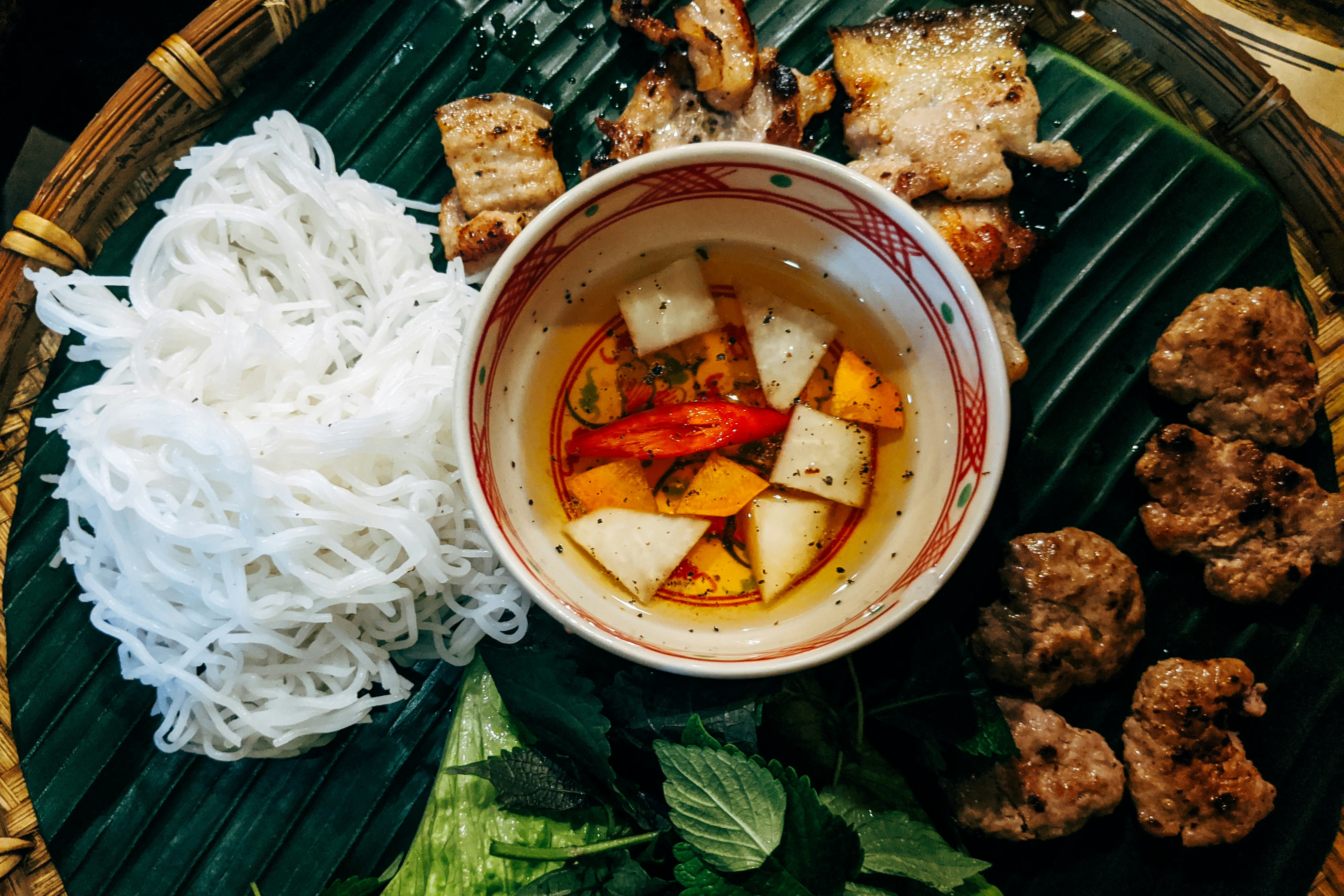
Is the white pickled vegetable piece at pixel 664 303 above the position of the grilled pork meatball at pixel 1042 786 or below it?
above

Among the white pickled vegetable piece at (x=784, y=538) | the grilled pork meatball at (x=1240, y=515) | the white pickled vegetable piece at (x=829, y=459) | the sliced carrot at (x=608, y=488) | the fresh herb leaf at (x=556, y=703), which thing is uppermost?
the grilled pork meatball at (x=1240, y=515)

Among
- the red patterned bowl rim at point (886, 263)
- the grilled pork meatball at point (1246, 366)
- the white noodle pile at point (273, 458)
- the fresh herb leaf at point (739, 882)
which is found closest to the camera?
the red patterned bowl rim at point (886, 263)

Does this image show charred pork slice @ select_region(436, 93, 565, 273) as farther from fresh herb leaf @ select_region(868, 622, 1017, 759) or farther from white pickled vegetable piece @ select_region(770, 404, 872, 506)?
fresh herb leaf @ select_region(868, 622, 1017, 759)

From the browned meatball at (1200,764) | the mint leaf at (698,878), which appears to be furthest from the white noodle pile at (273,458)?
the browned meatball at (1200,764)

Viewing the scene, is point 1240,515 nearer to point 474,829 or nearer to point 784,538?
point 784,538

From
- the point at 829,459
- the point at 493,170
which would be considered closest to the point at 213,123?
the point at 493,170

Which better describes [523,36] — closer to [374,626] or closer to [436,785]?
[374,626]

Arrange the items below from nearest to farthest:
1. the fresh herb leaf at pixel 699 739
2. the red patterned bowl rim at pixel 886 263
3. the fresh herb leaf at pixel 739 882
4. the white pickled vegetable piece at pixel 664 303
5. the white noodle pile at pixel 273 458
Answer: the red patterned bowl rim at pixel 886 263, the fresh herb leaf at pixel 739 882, the fresh herb leaf at pixel 699 739, the white noodle pile at pixel 273 458, the white pickled vegetable piece at pixel 664 303

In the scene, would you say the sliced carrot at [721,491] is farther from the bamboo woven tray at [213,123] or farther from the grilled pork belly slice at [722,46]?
the bamboo woven tray at [213,123]

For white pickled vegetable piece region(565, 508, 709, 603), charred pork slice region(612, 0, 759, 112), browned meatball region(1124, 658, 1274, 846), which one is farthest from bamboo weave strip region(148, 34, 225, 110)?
browned meatball region(1124, 658, 1274, 846)
